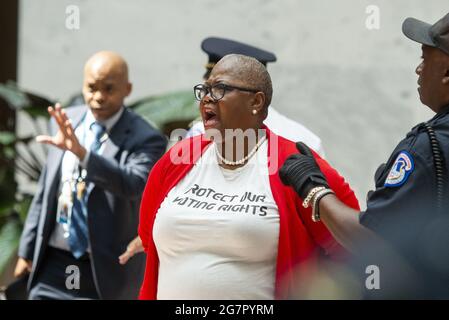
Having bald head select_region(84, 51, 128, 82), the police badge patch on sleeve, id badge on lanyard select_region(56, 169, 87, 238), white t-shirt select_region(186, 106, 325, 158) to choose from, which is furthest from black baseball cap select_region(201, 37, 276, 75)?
the police badge patch on sleeve

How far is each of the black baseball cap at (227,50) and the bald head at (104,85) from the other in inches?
22.1

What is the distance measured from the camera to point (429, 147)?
2.54m

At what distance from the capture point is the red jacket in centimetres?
Result: 291

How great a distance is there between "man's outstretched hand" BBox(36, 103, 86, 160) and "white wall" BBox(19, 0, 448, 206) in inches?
83.3

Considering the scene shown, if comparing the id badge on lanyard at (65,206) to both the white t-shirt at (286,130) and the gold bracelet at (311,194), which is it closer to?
the white t-shirt at (286,130)

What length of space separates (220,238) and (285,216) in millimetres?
225

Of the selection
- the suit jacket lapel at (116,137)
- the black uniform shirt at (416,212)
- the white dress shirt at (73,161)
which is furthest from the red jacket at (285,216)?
the suit jacket lapel at (116,137)

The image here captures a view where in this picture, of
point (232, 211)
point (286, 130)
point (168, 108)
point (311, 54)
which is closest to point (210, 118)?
point (232, 211)

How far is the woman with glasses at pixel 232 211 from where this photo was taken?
2.90m

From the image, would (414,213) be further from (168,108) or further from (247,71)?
(168,108)

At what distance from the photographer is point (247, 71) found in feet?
10.1

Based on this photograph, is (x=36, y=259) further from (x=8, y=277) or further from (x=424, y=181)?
(x=424, y=181)

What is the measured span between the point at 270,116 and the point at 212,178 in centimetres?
110

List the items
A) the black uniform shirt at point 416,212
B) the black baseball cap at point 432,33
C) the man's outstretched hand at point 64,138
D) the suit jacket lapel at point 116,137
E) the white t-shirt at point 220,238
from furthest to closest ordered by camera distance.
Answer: the suit jacket lapel at point 116,137 < the man's outstretched hand at point 64,138 < the white t-shirt at point 220,238 < the black baseball cap at point 432,33 < the black uniform shirt at point 416,212
